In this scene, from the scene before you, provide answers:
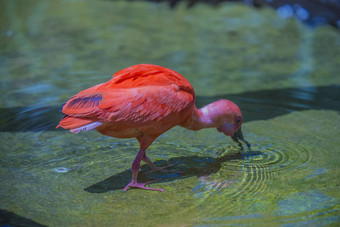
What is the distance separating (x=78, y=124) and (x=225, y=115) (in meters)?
1.74

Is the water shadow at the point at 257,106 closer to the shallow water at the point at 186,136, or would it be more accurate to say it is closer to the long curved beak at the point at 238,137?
the shallow water at the point at 186,136

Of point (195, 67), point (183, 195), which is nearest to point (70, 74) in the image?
point (195, 67)

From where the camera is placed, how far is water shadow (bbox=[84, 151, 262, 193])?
4.30 metres

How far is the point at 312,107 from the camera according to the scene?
20.6ft

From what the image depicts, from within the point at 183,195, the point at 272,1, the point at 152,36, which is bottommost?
the point at 183,195

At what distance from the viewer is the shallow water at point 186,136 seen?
3816 millimetres

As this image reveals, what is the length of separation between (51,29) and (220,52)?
4.29 m

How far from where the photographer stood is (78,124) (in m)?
3.91

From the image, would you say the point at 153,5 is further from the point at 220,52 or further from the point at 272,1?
the point at 272,1

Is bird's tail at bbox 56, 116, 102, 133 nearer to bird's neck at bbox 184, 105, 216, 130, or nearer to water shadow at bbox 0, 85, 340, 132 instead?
bird's neck at bbox 184, 105, 216, 130

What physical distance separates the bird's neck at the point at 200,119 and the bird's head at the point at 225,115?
1 centimetres

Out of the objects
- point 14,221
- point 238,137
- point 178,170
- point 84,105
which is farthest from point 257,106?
point 14,221

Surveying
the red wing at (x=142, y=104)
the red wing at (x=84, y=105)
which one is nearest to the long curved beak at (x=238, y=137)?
the red wing at (x=142, y=104)

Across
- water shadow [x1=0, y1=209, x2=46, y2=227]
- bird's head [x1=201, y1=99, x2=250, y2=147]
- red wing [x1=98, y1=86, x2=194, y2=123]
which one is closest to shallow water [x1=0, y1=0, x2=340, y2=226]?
water shadow [x1=0, y1=209, x2=46, y2=227]
